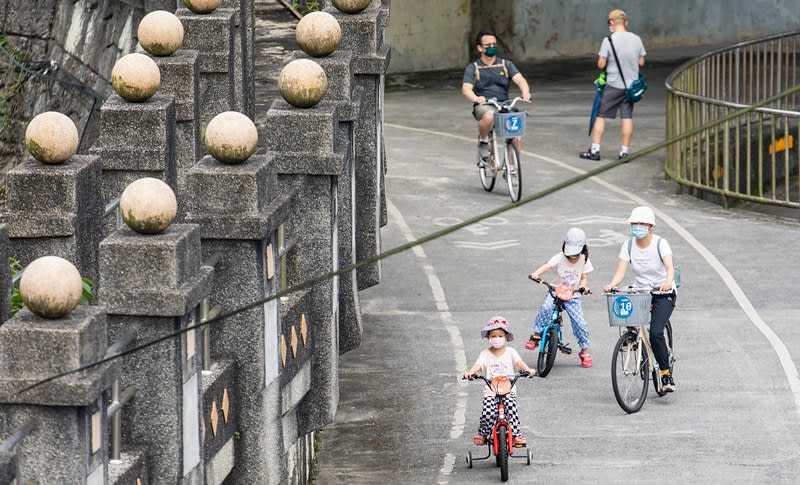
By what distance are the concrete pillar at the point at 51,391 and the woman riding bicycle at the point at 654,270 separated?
742 cm

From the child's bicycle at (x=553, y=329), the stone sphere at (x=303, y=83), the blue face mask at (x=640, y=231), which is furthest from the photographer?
the child's bicycle at (x=553, y=329)

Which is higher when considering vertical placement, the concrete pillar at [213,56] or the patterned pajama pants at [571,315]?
the concrete pillar at [213,56]

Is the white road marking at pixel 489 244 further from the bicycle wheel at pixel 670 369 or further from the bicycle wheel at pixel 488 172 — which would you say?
the bicycle wheel at pixel 670 369

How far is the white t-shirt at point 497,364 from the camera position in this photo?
13.5 metres

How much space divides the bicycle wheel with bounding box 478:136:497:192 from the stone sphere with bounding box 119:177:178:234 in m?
14.0

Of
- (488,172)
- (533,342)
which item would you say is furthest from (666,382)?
(488,172)

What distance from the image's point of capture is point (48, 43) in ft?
67.7

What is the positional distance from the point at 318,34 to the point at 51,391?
678cm

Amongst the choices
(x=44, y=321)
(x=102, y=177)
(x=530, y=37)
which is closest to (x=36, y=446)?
(x=44, y=321)

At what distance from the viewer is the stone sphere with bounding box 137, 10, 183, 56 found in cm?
1331

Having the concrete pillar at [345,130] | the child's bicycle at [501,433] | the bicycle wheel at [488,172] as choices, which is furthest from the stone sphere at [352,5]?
the bicycle wheel at [488,172]

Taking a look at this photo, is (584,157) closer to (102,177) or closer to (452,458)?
(452,458)

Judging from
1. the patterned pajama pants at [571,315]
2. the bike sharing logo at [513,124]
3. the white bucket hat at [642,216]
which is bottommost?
the patterned pajama pants at [571,315]

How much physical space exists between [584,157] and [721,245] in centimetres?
540
